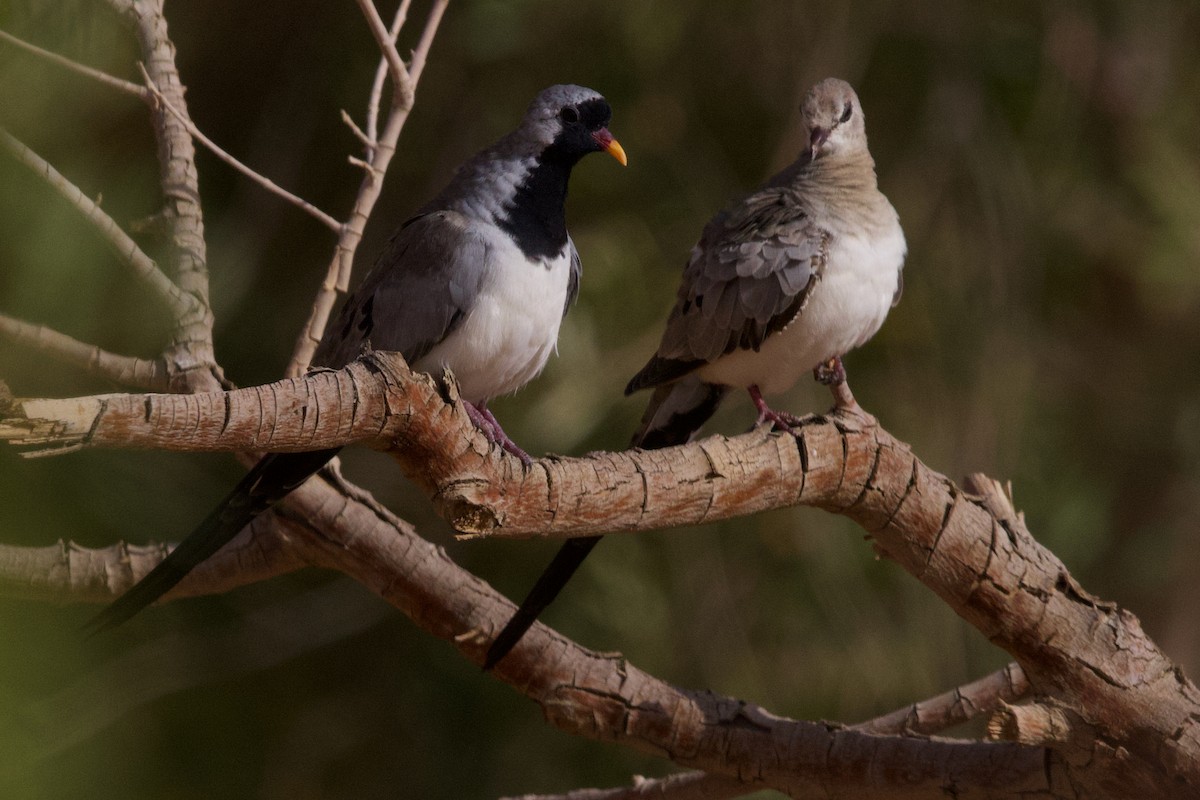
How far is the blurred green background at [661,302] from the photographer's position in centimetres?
382

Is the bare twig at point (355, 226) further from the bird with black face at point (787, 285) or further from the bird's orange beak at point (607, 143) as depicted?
the bird with black face at point (787, 285)

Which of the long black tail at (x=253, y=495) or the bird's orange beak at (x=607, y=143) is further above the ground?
the bird's orange beak at (x=607, y=143)

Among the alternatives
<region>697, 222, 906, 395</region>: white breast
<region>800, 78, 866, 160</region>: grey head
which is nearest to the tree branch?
<region>697, 222, 906, 395</region>: white breast

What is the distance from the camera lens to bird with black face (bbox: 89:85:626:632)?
7.33ft

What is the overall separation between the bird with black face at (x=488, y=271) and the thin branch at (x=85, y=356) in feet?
1.00

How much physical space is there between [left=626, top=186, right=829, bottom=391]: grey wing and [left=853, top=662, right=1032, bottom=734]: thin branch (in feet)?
2.49

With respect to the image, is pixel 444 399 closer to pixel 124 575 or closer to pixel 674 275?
pixel 124 575

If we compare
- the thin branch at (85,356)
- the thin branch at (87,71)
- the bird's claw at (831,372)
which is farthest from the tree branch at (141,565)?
the bird's claw at (831,372)

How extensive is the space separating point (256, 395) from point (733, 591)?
114 inches

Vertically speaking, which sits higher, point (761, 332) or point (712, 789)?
point (761, 332)

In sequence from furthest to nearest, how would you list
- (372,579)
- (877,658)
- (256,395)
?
(877,658) < (372,579) < (256,395)

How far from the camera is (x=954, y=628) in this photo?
3.92 meters

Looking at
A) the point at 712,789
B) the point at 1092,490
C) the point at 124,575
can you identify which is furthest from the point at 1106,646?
the point at 1092,490

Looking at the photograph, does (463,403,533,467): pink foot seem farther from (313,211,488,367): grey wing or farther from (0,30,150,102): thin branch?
(0,30,150,102): thin branch
